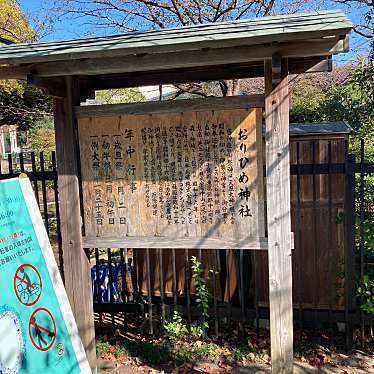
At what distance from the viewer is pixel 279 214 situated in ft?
10.4

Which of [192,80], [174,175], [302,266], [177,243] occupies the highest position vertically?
[192,80]

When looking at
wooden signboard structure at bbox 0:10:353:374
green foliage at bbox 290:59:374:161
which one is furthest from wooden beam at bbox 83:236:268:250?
green foliage at bbox 290:59:374:161

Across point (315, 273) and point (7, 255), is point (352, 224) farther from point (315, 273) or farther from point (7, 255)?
point (7, 255)

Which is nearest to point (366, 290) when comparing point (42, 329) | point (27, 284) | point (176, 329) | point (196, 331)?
point (196, 331)

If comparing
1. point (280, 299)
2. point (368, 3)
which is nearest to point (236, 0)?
point (368, 3)

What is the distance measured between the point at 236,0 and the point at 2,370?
8.97m

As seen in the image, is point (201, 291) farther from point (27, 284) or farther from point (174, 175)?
point (27, 284)

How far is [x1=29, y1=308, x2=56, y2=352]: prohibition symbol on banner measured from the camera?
2793mm

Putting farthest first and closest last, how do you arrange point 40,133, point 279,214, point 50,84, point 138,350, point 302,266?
point 40,133 < point 302,266 < point 138,350 < point 50,84 < point 279,214

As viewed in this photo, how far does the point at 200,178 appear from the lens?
3342 millimetres

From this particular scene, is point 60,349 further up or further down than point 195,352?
further up

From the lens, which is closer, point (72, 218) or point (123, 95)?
point (72, 218)

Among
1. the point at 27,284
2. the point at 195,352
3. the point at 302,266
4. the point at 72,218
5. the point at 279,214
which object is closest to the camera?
the point at 27,284

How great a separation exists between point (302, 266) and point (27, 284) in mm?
2872
